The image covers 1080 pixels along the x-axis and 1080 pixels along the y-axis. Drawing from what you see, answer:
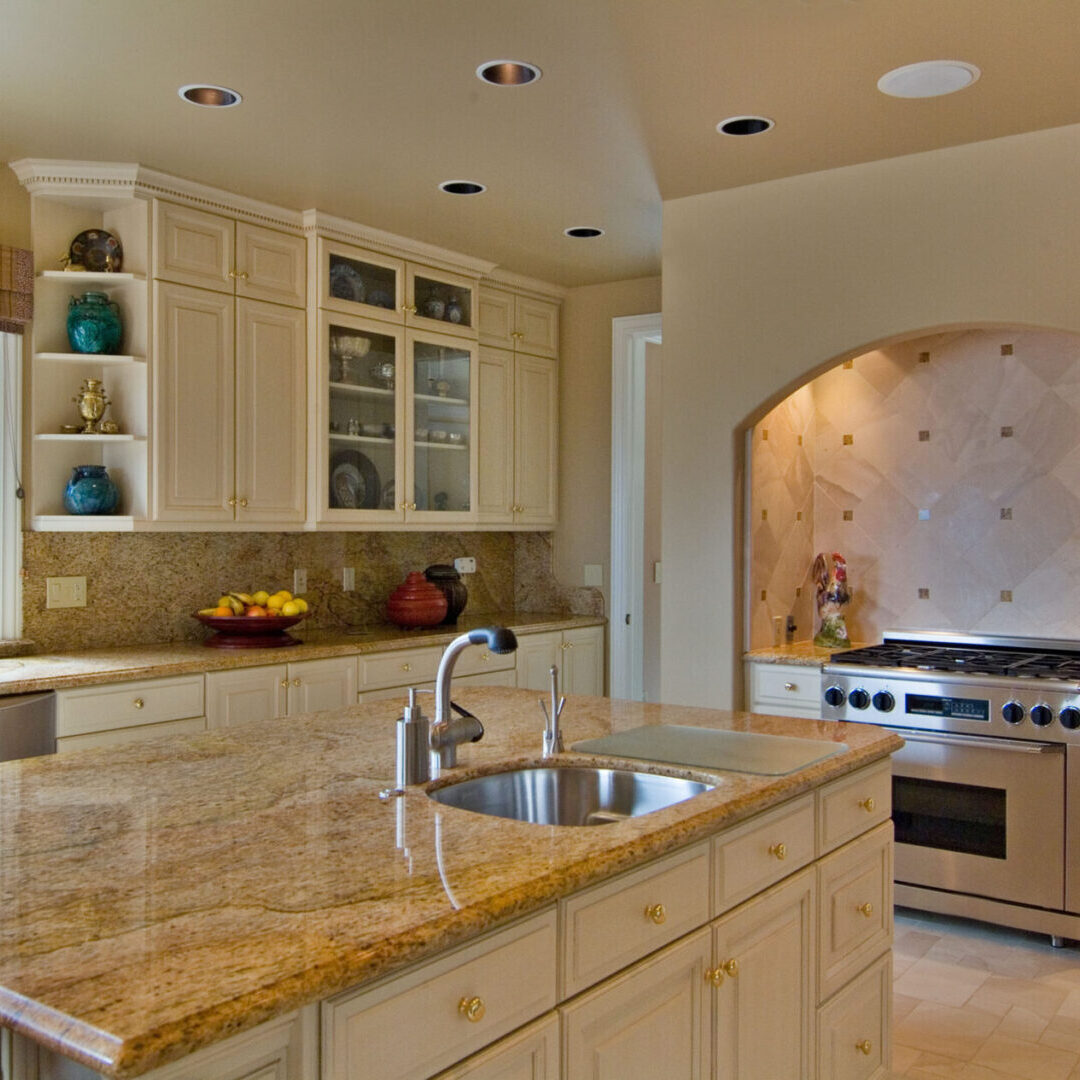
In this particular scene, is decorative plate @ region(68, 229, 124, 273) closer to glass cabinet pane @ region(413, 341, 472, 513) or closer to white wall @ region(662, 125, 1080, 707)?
glass cabinet pane @ region(413, 341, 472, 513)

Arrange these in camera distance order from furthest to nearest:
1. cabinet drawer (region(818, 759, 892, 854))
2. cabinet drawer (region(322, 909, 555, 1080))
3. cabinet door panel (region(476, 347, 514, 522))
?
cabinet door panel (region(476, 347, 514, 522))
cabinet drawer (region(818, 759, 892, 854))
cabinet drawer (region(322, 909, 555, 1080))

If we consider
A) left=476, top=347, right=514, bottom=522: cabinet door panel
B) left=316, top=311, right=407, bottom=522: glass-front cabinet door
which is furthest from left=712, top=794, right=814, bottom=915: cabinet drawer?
left=476, top=347, right=514, bottom=522: cabinet door panel

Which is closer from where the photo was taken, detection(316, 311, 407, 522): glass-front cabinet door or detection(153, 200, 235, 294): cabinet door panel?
detection(153, 200, 235, 294): cabinet door panel

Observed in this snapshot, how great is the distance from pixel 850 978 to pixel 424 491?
2918mm

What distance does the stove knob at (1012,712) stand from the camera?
3.47 meters

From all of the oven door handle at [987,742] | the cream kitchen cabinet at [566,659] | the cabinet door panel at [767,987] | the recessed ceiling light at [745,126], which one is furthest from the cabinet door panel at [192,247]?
the cabinet door panel at [767,987]

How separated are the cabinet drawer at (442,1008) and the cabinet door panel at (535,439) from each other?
3880 mm

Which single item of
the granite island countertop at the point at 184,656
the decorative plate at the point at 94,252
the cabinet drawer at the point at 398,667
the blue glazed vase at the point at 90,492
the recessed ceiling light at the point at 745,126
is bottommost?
the cabinet drawer at the point at 398,667

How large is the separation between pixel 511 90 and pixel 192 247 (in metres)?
1.44

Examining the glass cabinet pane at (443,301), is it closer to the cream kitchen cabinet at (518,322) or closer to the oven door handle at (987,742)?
the cream kitchen cabinet at (518,322)

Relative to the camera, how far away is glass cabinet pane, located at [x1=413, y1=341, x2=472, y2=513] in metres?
4.70

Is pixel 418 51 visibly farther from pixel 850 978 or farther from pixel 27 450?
pixel 850 978

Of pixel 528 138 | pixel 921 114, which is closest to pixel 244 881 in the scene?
pixel 528 138

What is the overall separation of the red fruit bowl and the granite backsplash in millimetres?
202
